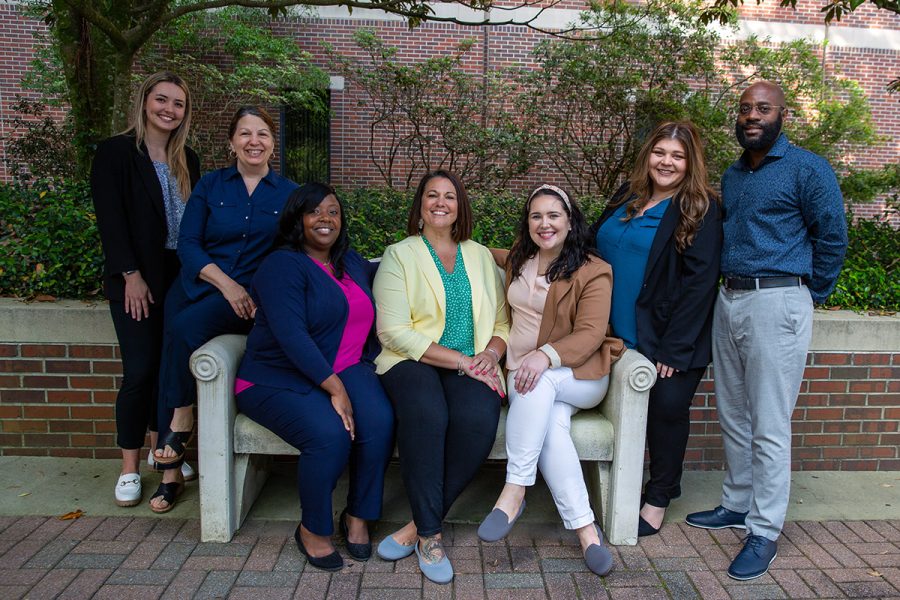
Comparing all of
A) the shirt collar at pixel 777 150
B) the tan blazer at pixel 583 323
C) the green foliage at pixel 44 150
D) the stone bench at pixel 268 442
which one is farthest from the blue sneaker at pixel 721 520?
the green foliage at pixel 44 150

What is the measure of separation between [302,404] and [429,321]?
0.74 meters

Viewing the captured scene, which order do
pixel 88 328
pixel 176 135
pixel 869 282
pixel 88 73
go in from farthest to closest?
pixel 88 73
pixel 869 282
pixel 88 328
pixel 176 135

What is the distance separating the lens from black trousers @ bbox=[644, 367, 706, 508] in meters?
3.22

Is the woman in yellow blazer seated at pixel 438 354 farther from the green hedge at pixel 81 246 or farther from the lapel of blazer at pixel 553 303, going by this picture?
the green hedge at pixel 81 246

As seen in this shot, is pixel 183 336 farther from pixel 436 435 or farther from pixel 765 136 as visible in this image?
pixel 765 136

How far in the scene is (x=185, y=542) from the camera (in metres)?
3.14

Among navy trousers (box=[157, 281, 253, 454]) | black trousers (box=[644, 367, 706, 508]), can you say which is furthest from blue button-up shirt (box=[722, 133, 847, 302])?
navy trousers (box=[157, 281, 253, 454])

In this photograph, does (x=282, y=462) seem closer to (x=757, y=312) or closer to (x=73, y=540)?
(x=73, y=540)

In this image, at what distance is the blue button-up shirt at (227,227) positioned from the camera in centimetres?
326

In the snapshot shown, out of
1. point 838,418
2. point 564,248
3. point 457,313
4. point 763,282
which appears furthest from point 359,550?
point 838,418

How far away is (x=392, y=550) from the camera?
9.92 feet

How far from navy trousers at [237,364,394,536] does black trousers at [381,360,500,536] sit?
0.10m

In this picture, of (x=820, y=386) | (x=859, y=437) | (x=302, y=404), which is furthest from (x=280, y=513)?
(x=859, y=437)

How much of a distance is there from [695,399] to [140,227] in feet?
10.4
